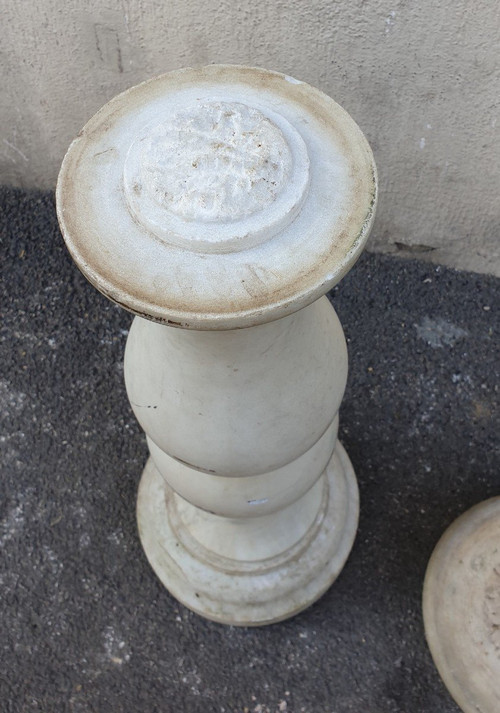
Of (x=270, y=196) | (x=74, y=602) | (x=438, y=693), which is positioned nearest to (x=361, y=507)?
(x=438, y=693)

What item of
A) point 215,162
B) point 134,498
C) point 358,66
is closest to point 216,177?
point 215,162

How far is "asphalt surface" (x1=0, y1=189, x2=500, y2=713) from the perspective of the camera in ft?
5.24

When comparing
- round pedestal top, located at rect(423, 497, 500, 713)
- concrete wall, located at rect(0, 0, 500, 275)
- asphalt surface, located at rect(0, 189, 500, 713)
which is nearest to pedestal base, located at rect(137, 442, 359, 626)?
asphalt surface, located at rect(0, 189, 500, 713)

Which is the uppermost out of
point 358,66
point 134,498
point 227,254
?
point 227,254

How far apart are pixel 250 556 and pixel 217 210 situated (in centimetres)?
101

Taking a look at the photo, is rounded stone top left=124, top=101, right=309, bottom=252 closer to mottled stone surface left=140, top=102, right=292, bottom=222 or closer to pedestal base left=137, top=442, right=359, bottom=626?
mottled stone surface left=140, top=102, right=292, bottom=222

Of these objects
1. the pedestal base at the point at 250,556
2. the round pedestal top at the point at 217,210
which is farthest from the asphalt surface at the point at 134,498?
the round pedestal top at the point at 217,210

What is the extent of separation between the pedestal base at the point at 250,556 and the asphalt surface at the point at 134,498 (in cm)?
6

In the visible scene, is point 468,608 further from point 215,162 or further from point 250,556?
point 215,162

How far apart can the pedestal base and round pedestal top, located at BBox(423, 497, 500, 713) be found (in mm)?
231

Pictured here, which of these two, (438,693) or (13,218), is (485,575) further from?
(13,218)

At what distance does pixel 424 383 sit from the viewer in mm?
1932

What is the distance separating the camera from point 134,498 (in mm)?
1804

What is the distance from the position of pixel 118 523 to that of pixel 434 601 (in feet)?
2.43
